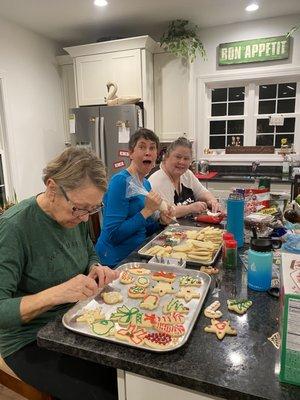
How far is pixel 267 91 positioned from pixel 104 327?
4.04m

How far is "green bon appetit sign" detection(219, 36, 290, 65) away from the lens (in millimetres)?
3707

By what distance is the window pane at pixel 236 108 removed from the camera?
4.23m

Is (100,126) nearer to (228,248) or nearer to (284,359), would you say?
(228,248)

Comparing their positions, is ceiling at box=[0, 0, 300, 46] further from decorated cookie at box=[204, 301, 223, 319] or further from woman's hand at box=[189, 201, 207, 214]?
decorated cookie at box=[204, 301, 223, 319]

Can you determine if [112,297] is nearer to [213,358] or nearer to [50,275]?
[50,275]

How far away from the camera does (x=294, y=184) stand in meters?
3.32

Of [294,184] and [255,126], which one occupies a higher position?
[255,126]

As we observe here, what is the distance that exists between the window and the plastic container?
3.36m

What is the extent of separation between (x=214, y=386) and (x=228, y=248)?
0.62 meters

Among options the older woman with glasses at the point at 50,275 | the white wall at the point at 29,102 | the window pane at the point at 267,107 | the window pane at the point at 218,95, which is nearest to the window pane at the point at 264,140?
the window pane at the point at 267,107

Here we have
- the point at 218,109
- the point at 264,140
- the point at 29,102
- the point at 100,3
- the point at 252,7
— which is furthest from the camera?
the point at 218,109

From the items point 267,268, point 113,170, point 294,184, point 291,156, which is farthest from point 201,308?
point 291,156

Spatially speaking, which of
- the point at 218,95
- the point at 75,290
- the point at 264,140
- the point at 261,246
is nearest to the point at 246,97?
the point at 218,95

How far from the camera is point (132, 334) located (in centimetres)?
85
